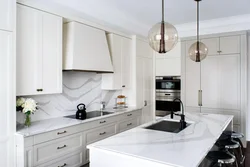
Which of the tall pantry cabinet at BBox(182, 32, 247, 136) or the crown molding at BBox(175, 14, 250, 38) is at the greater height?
the crown molding at BBox(175, 14, 250, 38)

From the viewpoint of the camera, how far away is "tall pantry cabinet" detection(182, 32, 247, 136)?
448 cm

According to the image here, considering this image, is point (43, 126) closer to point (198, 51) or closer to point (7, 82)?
point (7, 82)

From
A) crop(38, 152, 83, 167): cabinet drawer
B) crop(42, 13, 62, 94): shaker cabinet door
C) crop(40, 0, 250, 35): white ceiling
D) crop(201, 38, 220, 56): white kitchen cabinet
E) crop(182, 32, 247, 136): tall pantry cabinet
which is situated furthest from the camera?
crop(201, 38, 220, 56): white kitchen cabinet

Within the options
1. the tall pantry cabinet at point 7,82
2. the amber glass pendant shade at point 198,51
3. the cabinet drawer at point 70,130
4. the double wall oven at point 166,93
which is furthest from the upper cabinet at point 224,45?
the tall pantry cabinet at point 7,82

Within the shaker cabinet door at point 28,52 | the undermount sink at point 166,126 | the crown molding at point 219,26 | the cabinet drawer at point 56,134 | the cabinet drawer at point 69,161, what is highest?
the crown molding at point 219,26

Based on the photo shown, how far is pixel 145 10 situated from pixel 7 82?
274 centimetres

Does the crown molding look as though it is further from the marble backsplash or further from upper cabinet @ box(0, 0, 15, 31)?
upper cabinet @ box(0, 0, 15, 31)

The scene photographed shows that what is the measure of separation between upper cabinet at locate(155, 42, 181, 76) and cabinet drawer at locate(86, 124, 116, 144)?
2214mm

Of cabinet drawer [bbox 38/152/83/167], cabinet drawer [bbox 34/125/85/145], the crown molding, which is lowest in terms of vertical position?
cabinet drawer [bbox 38/152/83/167]

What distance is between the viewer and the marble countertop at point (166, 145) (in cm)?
161

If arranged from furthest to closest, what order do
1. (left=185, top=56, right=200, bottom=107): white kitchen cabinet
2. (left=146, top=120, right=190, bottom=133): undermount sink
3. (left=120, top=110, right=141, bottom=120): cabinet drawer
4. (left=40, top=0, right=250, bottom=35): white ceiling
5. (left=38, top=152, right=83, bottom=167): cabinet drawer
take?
1. (left=185, top=56, right=200, bottom=107): white kitchen cabinet
2. (left=120, top=110, right=141, bottom=120): cabinet drawer
3. (left=40, top=0, right=250, bottom=35): white ceiling
4. (left=38, top=152, right=83, bottom=167): cabinet drawer
5. (left=146, top=120, right=190, bottom=133): undermount sink

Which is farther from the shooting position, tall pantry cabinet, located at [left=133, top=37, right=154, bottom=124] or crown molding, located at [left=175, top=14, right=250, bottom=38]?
tall pantry cabinet, located at [left=133, top=37, right=154, bottom=124]

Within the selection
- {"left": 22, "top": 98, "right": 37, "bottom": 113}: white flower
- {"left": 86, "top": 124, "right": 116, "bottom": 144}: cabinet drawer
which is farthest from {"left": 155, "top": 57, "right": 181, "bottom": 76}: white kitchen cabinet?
{"left": 22, "top": 98, "right": 37, "bottom": 113}: white flower

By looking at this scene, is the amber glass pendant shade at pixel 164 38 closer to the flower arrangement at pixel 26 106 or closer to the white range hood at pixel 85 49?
the white range hood at pixel 85 49
